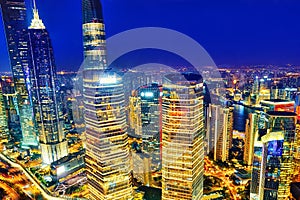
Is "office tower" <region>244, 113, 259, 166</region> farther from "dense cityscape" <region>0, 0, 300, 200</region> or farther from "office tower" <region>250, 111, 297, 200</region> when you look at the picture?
"office tower" <region>250, 111, 297, 200</region>

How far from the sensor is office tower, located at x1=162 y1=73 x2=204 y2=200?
2.77 meters

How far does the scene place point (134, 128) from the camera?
569 cm

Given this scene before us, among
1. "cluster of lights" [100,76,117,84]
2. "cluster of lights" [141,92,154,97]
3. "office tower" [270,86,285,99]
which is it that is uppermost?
"cluster of lights" [100,76,117,84]

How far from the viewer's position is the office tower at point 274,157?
3.05 metres

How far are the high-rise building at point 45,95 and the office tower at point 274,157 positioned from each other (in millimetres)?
5174

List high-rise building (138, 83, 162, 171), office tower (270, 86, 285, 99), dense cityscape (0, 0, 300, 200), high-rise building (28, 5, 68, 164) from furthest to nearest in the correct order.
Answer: office tower (270, 86, 285, 99) → high-rise building (28, 5, 68, 164) → high-rise building (138, 83, 162, 171) → dense cityscape (0, 0, 300, 200)

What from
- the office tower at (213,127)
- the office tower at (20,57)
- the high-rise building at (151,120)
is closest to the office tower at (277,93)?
the office tower at (213,127)

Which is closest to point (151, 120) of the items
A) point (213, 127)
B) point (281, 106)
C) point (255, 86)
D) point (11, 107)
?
point (213, 127)

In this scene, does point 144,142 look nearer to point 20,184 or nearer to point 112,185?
point 112,185

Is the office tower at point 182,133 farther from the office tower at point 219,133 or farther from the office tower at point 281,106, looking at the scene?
the office tower at point 281,106

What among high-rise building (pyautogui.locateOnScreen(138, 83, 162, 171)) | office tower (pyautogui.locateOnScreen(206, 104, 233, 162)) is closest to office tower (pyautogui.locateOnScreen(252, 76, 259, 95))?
office tower (pyautogui.locateOnScreen(206, 104, 233, 162))

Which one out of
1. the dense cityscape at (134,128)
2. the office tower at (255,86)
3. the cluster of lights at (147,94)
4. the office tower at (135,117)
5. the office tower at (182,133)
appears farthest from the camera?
the office tower at (255,86)

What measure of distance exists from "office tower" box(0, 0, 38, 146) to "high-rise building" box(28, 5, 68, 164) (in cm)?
34

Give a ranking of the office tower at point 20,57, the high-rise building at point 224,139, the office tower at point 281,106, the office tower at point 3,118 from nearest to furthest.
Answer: the office tower at point 281,106, the high-rise building at point 224,139, the office tower at point 20,57, the office tower at point 3,118
